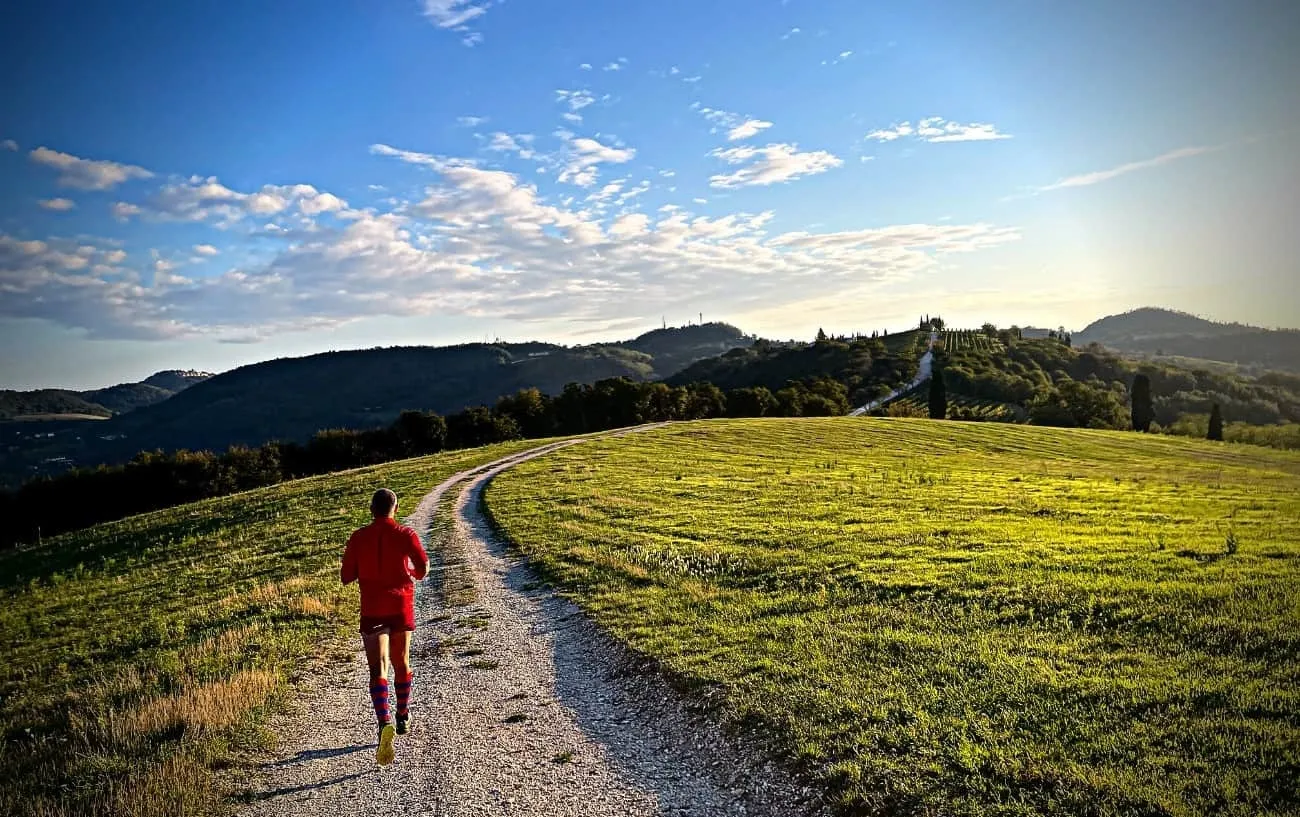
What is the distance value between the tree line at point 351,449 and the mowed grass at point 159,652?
50.5 meters

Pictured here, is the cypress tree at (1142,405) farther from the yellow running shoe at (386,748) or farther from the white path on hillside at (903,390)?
the yellow running shoe at (386,748)

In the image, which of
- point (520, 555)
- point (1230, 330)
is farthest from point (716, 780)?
point (1230, 330)

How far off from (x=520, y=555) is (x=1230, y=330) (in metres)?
21.5

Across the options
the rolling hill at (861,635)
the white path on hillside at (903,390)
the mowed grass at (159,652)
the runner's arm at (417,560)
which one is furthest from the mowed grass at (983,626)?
the white path on hillside at (903,390)

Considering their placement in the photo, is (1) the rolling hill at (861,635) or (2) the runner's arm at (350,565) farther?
(2) the runner's arm at (350,565)

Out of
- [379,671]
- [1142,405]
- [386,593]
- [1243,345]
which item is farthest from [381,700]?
[1142,405]

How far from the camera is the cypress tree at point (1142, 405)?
90500 mm

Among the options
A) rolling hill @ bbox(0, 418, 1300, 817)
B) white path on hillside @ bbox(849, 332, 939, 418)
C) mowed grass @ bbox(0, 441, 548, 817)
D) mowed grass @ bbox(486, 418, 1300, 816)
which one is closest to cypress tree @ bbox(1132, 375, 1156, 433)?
white path on hillside @ bbox(849, 332, 939, 418)

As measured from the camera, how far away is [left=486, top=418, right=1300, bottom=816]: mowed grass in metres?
7.81

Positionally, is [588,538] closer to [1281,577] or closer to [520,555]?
[520,555]

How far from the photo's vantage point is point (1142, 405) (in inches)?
3607

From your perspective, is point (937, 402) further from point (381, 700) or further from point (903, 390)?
point (381, 700)

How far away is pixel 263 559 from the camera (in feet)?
88.2

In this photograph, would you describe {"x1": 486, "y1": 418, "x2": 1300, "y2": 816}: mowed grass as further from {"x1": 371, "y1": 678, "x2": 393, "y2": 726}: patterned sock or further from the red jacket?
the red jacket
